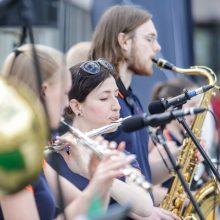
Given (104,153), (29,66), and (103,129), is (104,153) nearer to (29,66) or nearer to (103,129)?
(29,66)

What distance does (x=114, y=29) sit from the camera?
189 inches

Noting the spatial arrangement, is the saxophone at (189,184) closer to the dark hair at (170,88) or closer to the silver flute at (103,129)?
the dark hair at (170,88)

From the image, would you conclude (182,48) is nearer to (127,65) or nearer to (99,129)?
(127,65)

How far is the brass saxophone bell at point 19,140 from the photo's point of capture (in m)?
2.49

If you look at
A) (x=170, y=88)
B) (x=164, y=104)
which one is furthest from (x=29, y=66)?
(x=170, y=88)

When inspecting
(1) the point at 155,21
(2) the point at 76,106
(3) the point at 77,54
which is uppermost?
(2) the point at 76,106

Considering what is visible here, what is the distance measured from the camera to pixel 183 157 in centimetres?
521

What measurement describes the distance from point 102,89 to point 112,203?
1.82ft

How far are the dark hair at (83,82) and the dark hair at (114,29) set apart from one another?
0.61 metres

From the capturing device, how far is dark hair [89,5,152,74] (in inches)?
187

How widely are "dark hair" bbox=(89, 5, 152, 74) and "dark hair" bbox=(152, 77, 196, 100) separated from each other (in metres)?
1.03

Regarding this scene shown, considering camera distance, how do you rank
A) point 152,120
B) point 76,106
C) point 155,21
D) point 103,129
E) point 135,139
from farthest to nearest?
point 155,21
point 135,139
point 76,106
point 103,129
point 152,120

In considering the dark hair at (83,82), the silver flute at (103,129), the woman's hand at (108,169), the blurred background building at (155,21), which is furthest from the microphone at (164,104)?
the blurred background building at (155,21)

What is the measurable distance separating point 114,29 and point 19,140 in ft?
7.88
